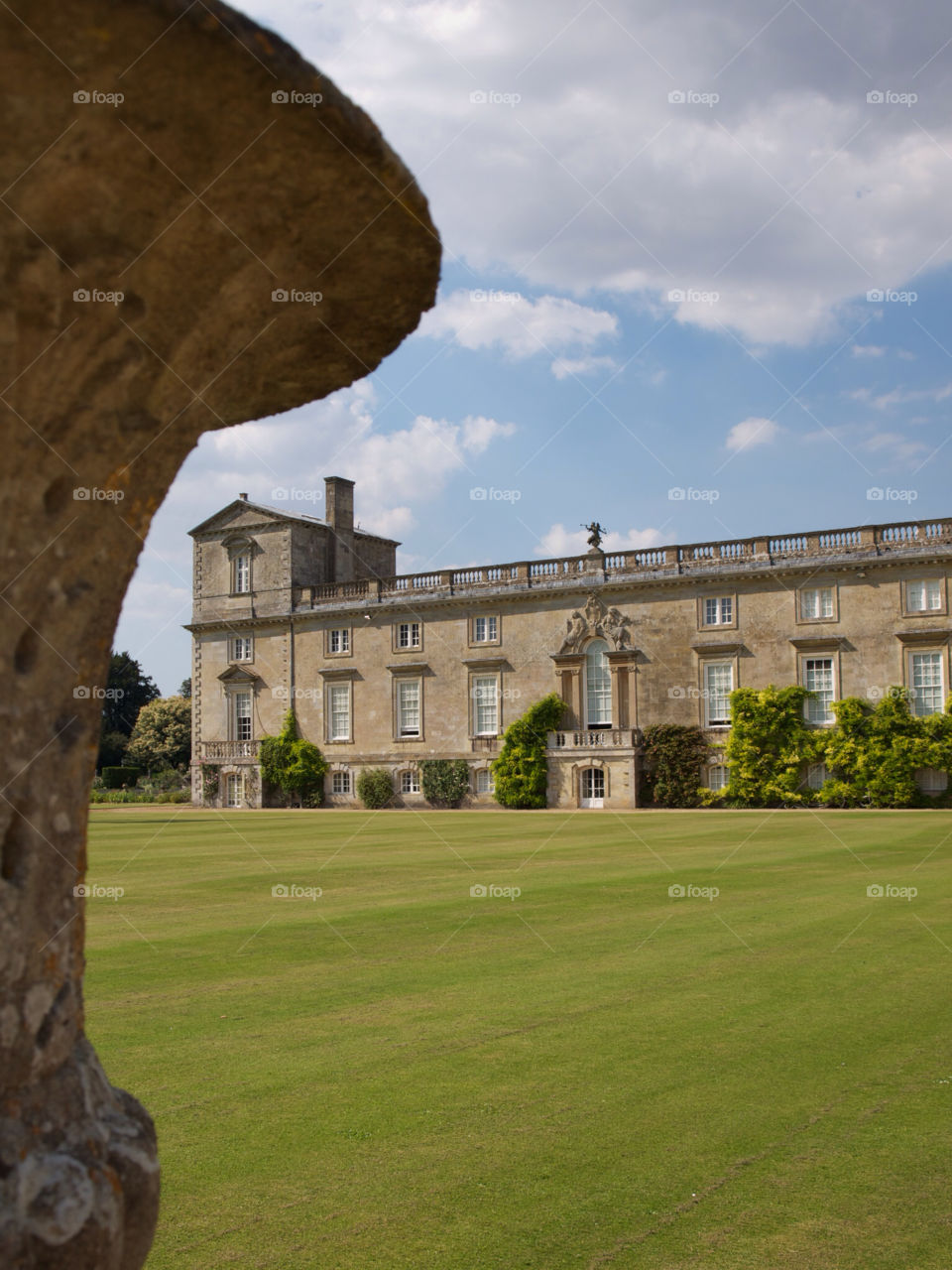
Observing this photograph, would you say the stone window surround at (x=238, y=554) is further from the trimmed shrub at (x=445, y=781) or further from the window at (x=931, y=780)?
the window at (x=931, y=780)

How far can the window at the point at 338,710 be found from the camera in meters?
45.8

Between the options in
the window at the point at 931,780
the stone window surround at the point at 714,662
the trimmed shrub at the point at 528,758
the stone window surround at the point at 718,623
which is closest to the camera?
the window at the point at 931,780

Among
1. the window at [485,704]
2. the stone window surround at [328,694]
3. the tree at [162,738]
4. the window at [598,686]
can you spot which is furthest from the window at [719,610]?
the tree at [162,738]

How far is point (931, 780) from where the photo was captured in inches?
1347

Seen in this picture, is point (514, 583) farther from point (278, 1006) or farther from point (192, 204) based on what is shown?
point (192, 204)

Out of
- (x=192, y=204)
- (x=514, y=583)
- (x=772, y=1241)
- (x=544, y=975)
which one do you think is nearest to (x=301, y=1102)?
(x=772, y=1241)

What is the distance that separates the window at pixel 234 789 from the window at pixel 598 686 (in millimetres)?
15354

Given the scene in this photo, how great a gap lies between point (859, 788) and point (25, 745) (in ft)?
115

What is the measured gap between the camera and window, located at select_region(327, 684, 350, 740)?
1801 inches

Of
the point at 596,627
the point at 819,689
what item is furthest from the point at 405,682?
the point at 819,689

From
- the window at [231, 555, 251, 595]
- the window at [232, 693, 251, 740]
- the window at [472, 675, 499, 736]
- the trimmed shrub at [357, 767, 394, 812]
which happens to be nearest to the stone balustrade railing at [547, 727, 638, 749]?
the window at [472, 675, 499, 736]

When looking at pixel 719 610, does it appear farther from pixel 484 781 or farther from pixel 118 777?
pixel 118 777

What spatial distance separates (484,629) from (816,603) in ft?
40.0

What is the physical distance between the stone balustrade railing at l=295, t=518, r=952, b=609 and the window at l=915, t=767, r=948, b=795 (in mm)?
6733
